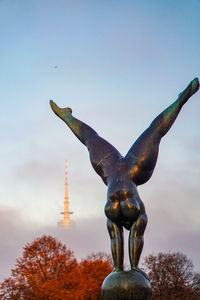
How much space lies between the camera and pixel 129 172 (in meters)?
8.80

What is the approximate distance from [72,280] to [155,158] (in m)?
32.2

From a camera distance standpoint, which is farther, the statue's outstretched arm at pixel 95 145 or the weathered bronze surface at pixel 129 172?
the statue's outstretched arm at pixel 95 145

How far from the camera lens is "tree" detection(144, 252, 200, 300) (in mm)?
44844

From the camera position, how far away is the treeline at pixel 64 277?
3759 cm

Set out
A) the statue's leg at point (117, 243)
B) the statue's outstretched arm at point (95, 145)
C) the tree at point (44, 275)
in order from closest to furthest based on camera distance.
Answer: the statue's leg at point (117, 243) < the statue's outstretched arm at point (95, 145) < the tree at point (44, 275)

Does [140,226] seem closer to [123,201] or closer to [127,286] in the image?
[123,201]

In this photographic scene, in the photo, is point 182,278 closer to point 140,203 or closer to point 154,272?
point 154,272

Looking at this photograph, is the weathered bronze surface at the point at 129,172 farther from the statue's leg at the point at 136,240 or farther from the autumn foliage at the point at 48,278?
the autumn foliage at the point at 48,278

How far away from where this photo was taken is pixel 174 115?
30.8ft

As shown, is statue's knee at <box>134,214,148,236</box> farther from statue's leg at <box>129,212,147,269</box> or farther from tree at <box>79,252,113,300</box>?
tree at <box>79,252,113,300</box>

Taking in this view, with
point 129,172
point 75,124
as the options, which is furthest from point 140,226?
point 75,124

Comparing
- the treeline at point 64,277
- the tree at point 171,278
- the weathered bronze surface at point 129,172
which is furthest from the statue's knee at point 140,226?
the tree at point 171,278

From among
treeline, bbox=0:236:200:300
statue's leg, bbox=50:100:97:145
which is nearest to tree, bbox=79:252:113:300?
treeline, bbox=0:236:200:300

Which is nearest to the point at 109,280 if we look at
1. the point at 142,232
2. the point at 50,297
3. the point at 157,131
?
the point at 142,232
